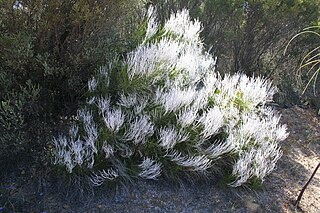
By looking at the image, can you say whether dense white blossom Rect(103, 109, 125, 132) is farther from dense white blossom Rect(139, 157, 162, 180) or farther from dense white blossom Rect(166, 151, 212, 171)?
dense white blossom Rect(166, 151, 212, 171)

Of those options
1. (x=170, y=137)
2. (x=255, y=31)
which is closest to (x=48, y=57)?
(x=170, y=137)

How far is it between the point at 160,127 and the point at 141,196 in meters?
0.71

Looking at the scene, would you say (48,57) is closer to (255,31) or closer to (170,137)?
(170,137)

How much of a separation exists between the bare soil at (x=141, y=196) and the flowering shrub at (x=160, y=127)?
5.2 inches

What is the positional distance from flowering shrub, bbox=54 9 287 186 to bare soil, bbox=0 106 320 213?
0.43 feet

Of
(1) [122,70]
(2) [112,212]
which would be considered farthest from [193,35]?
(2) [112,212]

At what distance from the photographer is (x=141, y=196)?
133 inches

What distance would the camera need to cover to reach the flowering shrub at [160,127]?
3.38m

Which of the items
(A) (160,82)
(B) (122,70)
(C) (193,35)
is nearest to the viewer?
(B) (122,70)

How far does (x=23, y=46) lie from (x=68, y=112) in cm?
89

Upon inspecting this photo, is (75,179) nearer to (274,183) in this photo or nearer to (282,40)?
(274,183)

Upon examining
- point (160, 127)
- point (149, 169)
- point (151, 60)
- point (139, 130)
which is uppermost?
point (151, 60)

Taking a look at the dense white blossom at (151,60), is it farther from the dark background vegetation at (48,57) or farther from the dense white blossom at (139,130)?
the dense white blossom at (139,130)

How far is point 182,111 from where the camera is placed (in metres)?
3.65
